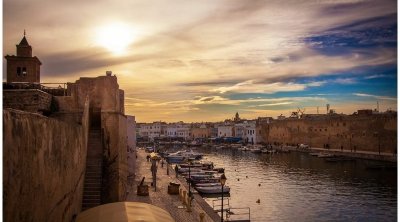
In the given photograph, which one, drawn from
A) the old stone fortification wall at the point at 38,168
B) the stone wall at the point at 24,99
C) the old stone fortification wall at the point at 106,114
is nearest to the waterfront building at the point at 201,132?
the old stone fortification wall at the point at 106,114

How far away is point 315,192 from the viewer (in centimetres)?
1595

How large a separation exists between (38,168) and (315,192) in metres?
14.0

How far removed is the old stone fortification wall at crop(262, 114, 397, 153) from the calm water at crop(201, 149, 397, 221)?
479 cm

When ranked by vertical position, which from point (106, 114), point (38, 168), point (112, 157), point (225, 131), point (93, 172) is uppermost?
point (106, 114)

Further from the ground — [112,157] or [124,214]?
[112,157]

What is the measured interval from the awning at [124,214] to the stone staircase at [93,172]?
2.39m

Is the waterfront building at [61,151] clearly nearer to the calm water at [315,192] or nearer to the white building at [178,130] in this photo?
the calm water at [315,192]

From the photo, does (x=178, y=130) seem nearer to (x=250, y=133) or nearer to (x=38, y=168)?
(x=250, y=133)

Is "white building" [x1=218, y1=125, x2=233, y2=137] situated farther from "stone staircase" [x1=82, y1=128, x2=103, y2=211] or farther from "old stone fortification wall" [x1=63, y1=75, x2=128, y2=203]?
"stone staircase" [x1=82, y1=128, x2=103, y2=211]

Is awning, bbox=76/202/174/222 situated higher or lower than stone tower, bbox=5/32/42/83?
lower

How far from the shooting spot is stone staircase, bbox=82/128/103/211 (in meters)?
6.63

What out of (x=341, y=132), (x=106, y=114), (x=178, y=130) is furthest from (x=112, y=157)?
(x=178, y=130)

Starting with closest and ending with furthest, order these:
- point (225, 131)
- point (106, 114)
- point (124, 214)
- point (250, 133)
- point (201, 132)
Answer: point (124, 214) → point (106, 114) → point (250, 133) → point (225, 131) → point (201, 132)

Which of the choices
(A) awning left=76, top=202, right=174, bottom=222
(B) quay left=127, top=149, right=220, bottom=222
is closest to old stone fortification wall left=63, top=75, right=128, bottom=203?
(B) quay left=127, top=149, right=220, bottom=222
